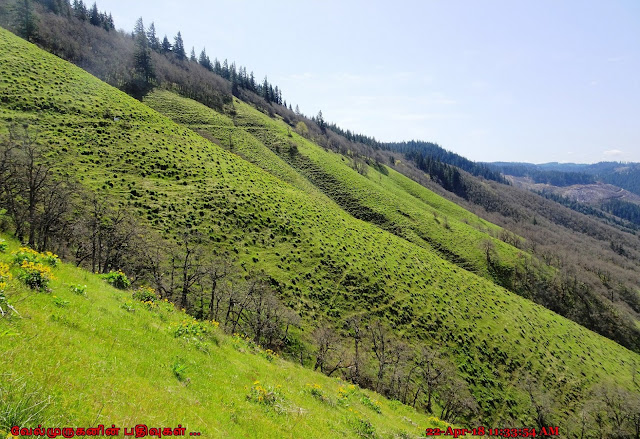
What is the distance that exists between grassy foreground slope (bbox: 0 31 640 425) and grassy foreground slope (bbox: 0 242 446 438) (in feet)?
77.4

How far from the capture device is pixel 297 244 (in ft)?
152

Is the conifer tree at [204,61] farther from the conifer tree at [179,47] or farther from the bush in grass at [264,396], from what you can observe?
the bush in grass at [264,396]

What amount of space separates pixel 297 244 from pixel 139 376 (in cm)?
3882

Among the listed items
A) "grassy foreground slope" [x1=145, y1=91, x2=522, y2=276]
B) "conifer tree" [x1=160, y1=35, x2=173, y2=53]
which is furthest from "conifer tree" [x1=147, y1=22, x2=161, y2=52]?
"grassy foreground slope" [x1=145, y1=91, x2=522, y2=276]

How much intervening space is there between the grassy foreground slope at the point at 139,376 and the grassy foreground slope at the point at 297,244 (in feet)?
77.4

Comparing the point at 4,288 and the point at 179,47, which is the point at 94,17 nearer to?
the point at 179,47

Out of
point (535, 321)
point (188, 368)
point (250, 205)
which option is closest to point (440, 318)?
point (535, 321)

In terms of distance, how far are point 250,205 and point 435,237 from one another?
56694 millimetres

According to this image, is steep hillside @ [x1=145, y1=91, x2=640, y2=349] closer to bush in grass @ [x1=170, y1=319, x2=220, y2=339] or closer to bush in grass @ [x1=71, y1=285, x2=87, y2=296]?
bush in grass @ [x1=170, y1=319, x2=220, y2=339]

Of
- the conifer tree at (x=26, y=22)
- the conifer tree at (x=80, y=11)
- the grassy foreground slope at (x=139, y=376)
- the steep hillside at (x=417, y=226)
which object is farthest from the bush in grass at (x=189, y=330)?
the conifer tree at (x=80, y=11)

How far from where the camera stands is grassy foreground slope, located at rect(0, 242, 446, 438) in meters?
5.34

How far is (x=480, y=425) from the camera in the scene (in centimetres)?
3397

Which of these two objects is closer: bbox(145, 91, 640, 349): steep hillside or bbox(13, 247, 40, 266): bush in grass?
bbox(13, 247, 40, 266): bush in grass

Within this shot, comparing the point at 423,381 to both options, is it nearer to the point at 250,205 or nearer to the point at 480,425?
the point at 480,425
